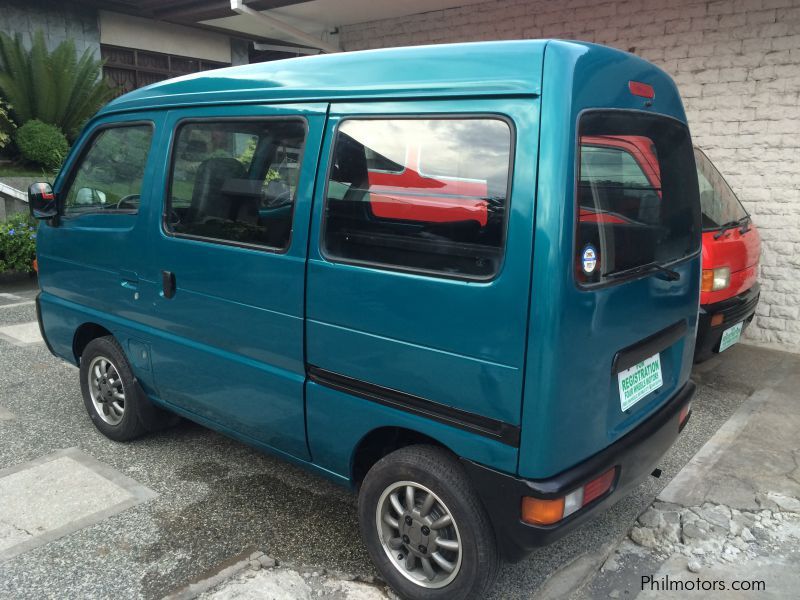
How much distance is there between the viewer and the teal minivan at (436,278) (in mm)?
2102

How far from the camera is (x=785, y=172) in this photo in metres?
5.83

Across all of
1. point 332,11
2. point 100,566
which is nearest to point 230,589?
point 100,566

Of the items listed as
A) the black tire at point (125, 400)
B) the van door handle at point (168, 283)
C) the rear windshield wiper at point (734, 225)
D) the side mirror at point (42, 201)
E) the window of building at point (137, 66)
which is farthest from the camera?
the window of building at point (137, 66)

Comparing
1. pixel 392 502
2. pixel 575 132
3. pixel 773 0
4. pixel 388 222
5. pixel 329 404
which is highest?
pixel 773 0

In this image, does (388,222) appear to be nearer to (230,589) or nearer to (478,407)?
(478,407)

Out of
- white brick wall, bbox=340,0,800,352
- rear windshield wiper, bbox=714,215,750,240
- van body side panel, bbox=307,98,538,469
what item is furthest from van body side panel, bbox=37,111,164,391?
white brick wall, bbox=340,0,800,352

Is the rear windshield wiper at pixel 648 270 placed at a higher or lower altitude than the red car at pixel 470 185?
lower

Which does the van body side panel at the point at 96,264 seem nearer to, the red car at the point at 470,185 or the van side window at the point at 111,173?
the van side window at the point at 111,173

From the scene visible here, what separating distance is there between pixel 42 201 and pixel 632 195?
340 centimetres

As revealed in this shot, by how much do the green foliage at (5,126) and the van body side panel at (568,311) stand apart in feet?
31.7

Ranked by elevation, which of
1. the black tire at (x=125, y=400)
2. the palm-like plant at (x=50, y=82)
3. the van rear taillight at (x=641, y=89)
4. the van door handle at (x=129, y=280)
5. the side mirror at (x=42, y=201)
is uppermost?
the palm-like plant at (x=50, y=82)

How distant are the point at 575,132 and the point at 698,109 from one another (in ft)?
16.1

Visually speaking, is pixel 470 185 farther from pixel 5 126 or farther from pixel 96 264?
pixel 5 126

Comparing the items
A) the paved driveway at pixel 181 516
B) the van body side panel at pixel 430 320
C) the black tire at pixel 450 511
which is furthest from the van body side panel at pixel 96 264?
the black tire at pixel 450 511
